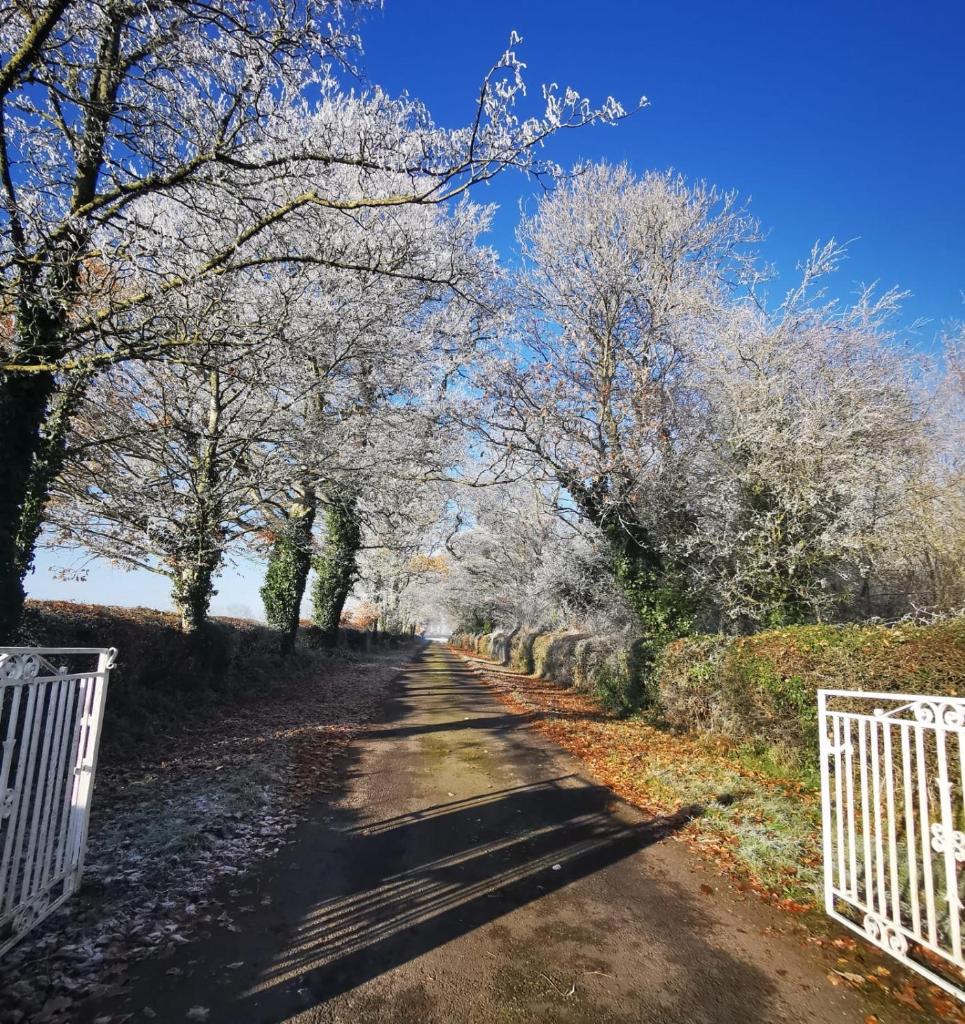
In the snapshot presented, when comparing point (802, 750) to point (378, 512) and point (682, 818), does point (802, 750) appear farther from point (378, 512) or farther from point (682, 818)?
point (378, 512)

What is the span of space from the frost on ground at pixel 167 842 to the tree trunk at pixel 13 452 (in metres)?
2.34

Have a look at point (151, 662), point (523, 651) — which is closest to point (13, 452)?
point (151, 662)

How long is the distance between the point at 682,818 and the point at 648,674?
5.42 m

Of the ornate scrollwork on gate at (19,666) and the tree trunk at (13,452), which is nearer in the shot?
the ornate scrollwork on gate at (19,666)

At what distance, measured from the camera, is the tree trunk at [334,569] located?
60.8ft

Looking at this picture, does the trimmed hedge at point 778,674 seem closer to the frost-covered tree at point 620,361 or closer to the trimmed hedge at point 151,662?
the frost-covered tree at point 620,361

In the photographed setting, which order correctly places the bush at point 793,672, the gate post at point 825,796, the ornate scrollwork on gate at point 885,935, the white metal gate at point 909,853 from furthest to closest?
the bush at point 793,672 < the gate post at point 825,796 < the ornate scrollwork on gate at point 885,935 < the white metal gate at point 909,853

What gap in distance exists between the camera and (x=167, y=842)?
15.3 feet

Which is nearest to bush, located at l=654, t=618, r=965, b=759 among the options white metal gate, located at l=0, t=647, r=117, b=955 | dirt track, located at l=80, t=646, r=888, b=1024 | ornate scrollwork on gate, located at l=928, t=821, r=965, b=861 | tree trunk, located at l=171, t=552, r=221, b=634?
dirt track, located at l=80, t=646, r=888, b=1024

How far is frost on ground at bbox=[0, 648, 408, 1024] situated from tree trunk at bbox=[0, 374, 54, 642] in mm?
2342

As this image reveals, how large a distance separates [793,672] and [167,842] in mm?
7046

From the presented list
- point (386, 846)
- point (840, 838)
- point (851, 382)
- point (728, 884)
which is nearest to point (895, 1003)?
point (840, 838)

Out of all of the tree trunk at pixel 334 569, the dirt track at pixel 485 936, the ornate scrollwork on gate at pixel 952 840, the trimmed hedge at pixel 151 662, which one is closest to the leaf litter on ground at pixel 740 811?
the dirt track at pixel 485 936

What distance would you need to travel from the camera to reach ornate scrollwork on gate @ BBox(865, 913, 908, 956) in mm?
3332
